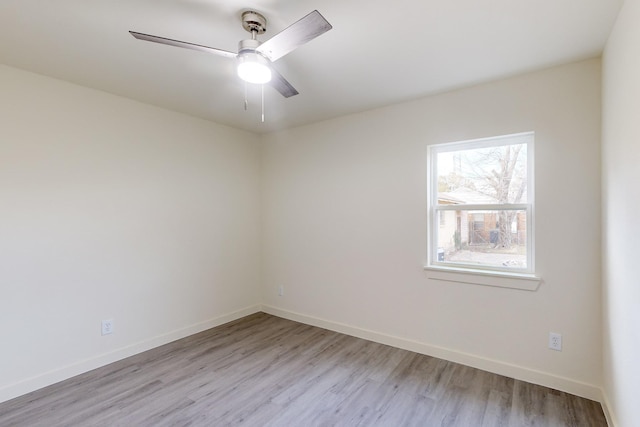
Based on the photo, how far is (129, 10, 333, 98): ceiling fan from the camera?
55.5 inches

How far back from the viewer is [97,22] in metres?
1.74


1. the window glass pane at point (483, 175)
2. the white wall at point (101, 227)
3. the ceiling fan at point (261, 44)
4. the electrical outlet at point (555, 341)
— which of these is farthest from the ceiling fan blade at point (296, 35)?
the electrical outlet at point (555, 341)

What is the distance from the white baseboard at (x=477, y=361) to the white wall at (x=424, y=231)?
0.03 ft

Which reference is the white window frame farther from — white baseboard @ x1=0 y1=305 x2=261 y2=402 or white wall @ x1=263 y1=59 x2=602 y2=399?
white baseboard @ x1=0 y1=305 x2=261 y2=402

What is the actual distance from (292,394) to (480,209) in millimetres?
2159

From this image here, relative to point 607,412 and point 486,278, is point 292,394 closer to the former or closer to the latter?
point 486,278

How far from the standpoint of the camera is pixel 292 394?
227cm

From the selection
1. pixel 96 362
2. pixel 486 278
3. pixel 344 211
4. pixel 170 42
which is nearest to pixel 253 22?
pixel 170 42

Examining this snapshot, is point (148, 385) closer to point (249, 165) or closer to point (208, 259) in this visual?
point (208, 259)

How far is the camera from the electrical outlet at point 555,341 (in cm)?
226

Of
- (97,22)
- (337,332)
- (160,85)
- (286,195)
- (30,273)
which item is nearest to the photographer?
(97,22)

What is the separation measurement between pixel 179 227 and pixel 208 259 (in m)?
0.51

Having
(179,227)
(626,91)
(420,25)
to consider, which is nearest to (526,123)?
(626,91)

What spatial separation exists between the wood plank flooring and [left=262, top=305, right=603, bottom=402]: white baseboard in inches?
2.3
